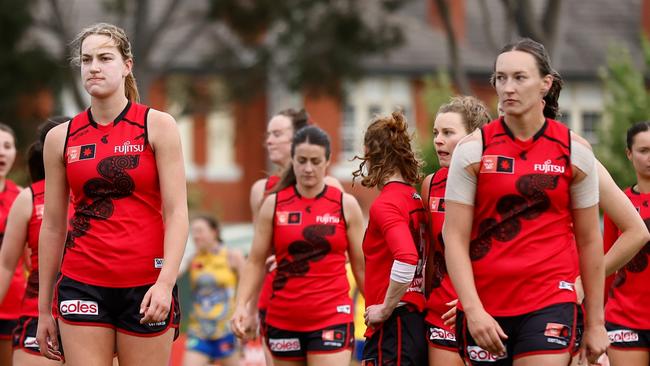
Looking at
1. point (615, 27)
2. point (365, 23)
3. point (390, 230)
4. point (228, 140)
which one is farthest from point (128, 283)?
point (615, 27)

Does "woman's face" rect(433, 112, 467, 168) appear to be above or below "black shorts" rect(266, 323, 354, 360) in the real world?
above

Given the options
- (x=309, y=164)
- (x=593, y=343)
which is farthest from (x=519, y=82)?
(x=309, y=164)

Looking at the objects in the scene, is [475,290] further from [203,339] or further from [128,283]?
[203,339]

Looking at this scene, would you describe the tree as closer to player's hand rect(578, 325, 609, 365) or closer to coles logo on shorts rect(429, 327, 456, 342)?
coles logo on shorts rect(429, 327, 456, 342)

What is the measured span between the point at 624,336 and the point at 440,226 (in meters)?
1.87

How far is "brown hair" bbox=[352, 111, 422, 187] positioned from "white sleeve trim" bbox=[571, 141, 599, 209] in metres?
1.68

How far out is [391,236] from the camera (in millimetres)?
7230

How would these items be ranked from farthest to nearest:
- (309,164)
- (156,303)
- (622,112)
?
(622,112) → (309,164) → (156,303)

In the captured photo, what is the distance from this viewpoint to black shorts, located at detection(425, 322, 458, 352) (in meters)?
7.32

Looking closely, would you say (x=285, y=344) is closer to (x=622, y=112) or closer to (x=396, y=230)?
(x=396, y=230)

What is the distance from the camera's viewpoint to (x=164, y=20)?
1215 inches

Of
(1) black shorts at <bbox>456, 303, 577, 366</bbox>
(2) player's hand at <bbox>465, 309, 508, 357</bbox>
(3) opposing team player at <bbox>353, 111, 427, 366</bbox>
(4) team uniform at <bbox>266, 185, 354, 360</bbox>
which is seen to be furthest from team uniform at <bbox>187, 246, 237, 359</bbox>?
(2) player's hand at <bbox>465, 309, 508, 357</bbox>

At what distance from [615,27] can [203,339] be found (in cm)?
3410

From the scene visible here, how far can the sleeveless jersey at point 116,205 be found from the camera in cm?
662
